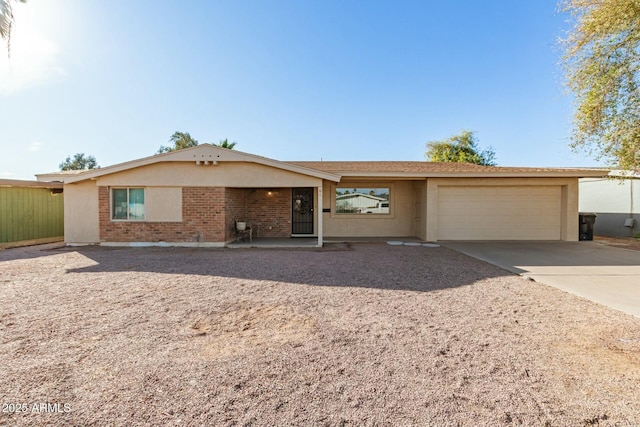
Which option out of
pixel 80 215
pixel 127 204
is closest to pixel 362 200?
pixel 127 204

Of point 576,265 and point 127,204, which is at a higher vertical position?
point 127,204

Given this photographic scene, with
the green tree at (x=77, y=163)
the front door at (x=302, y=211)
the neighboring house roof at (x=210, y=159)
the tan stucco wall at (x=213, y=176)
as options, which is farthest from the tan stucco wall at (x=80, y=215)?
the green tree at (x=77, y=163)

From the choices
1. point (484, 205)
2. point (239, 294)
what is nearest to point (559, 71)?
point (484, 205)

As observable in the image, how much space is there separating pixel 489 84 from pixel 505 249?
1129 cm

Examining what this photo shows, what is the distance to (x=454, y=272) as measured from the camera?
22.3 feet

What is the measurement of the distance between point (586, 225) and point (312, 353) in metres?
14.4

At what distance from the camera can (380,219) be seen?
1359 cm

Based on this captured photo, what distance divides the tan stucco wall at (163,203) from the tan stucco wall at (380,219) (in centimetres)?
573

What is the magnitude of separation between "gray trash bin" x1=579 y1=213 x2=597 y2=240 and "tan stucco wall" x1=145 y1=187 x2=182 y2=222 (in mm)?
15419

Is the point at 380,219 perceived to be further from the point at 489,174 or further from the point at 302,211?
the point at 489,174

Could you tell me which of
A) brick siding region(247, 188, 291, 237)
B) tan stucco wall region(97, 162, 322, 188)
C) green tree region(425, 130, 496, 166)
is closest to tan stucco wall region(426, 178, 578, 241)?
tan stucco wall region(97, 162, 322, 188)

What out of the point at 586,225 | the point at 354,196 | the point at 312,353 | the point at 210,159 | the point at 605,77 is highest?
the point at 605,77

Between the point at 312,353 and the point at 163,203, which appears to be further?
the point at 163,203

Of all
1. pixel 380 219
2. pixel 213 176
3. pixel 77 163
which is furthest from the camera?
pixel 77 163
